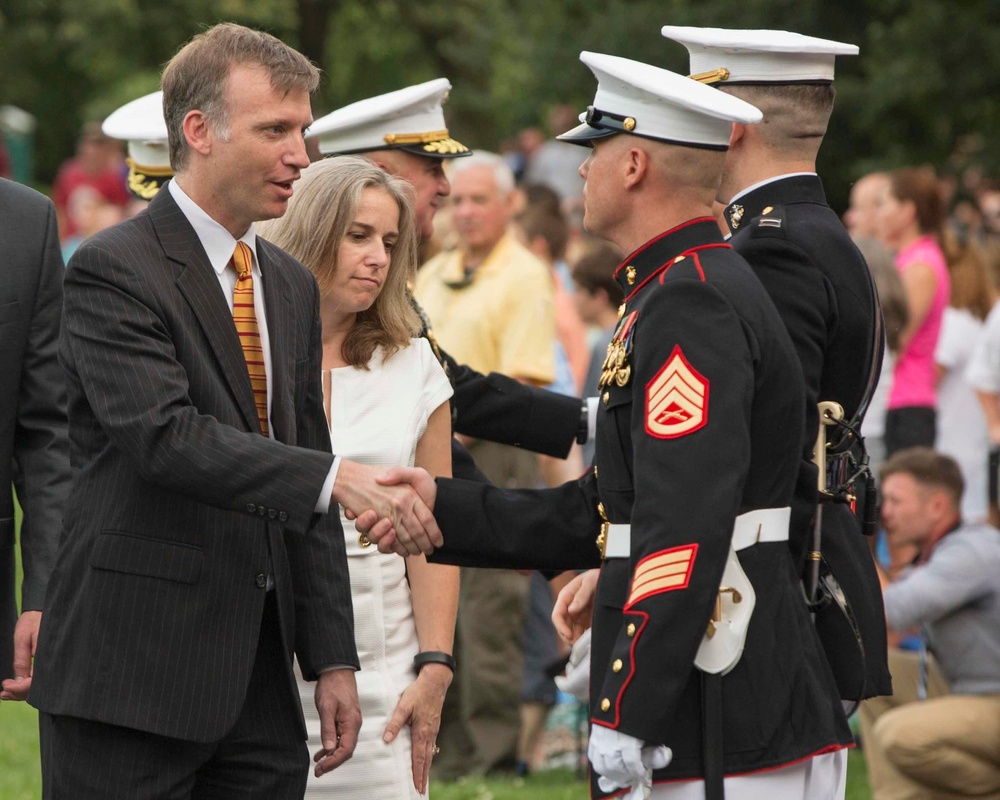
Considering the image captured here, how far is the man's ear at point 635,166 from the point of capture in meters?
3.40

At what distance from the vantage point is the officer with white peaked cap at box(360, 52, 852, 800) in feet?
10.2

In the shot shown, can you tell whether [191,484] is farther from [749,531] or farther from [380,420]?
[749,531]

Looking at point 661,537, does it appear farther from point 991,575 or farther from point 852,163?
point 852,163

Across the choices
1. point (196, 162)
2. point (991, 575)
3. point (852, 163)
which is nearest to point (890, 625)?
point (991, 575)

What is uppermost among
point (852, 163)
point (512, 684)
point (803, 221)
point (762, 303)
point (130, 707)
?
point (852, 163)

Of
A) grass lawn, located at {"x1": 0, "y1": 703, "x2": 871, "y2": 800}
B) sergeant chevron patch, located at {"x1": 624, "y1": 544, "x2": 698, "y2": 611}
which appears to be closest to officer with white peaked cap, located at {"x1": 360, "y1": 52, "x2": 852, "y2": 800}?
sergeant chevron patch, located at {"x1": 624, "y1": 544, "x2": 698, "y2": 611}

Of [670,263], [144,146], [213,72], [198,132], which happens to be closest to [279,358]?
[198,132]

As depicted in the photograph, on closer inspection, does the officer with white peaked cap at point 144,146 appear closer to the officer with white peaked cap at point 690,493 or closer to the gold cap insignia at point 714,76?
the gold cap insignia at point 714,76

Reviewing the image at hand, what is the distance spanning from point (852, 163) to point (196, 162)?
13648 mm

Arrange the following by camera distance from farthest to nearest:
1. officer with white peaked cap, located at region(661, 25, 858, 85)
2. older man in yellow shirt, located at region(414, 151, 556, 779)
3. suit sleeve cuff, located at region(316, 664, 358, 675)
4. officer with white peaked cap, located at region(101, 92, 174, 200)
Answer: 1. older man in yellow shirt, located at region(414, 151, 556, 779)
2. officer with white peaked cap, located at region(101, 92, 174, 200)
3. officer with white peaked cap, located at region(661, 25, 858, 85)
4. suit sleeve cuff, located at region(316, 664, 358, 675)

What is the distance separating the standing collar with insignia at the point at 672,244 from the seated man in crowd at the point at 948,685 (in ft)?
11.2

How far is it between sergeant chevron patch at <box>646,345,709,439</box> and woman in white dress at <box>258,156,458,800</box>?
108 cm

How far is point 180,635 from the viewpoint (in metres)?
3.29

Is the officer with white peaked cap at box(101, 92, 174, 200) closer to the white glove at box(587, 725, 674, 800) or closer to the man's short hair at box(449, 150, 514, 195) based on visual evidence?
the man's short hair at box(449, 150, 514, 195)
